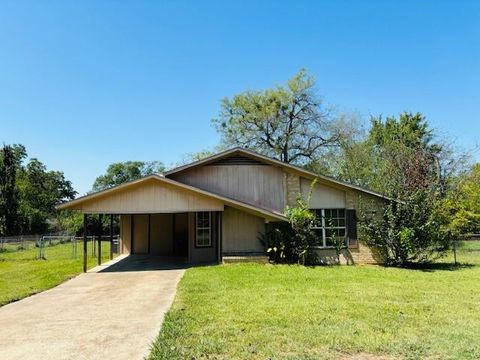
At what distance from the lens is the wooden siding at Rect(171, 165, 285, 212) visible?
51.3ft

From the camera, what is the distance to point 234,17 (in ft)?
41.9

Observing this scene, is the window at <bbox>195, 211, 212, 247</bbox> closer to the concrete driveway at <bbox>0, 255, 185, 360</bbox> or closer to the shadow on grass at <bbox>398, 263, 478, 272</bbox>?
the concrete driveway at <bbox>0, 255, 185, 360</bbox>

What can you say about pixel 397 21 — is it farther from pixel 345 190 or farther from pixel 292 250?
pixel 292 250

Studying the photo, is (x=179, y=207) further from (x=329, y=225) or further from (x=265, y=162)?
(x=329, y=225)

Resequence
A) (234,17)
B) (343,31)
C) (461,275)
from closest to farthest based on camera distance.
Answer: (461,275), (234,17), (343,31)

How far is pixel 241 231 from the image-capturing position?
15.0 meters

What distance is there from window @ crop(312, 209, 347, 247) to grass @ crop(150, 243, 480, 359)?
387 centimetres

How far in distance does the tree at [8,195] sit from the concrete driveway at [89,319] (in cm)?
3324

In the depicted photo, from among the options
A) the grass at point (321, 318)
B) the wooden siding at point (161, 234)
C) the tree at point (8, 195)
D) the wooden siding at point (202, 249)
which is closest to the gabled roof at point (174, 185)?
the wooden siding at point (202, 249)

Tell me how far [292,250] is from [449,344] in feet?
31.6

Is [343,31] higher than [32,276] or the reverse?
higher

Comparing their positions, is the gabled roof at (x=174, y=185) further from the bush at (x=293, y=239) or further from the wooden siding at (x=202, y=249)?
the wooden siding at (x=202, y=249)

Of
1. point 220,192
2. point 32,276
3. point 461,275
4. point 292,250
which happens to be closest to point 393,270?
point 461,275

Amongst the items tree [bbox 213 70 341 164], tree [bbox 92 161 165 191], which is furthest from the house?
tree [bbox 92 161 165 191]
